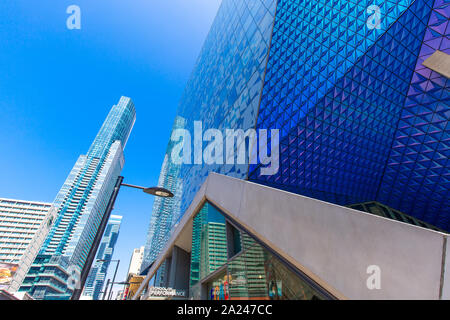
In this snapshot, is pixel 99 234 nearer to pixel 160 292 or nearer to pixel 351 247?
pixel 351 247

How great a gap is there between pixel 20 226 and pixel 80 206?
43776 millimetres

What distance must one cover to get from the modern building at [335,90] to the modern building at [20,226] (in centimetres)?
10038

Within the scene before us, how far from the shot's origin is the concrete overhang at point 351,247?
1.50 m

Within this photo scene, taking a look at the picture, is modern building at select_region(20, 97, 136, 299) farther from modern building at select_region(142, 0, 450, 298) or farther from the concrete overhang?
the concrete overhang

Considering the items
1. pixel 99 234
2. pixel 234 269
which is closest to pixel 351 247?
pixel 99 234

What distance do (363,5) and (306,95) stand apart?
27.3 feet

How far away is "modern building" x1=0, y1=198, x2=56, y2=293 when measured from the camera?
3216 inches

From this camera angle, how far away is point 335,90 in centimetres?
1767

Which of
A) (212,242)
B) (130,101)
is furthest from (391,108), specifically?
(130,101)

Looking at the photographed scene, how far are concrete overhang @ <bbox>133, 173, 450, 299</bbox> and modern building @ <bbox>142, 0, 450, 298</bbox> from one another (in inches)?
426

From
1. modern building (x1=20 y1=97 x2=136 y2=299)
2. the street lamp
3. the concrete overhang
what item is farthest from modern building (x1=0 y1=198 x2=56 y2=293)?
the concrete overhang

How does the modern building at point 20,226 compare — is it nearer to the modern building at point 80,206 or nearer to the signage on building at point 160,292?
the modern building at point 80,206

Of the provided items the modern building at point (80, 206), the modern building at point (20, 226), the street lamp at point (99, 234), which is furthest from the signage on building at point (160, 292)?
the modern building at point (80, 206)

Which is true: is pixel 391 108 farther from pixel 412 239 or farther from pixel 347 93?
pixel 412 239
